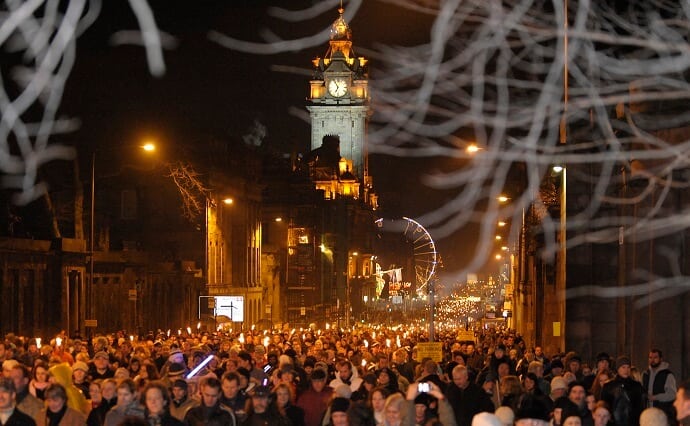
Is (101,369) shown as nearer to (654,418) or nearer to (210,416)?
(210,416)

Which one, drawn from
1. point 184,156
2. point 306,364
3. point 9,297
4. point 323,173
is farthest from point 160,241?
point 323,173

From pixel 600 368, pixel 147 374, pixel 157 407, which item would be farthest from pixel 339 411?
pixel 600 368

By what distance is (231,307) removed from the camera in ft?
195

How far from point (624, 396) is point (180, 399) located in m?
4.89

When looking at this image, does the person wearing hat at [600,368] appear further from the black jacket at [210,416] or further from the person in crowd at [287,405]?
the black jacket at [210,416]

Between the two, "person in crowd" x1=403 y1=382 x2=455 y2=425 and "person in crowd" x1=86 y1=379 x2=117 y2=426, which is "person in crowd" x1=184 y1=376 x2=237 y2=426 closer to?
"person in crowd" x1=86 y1=379 x2=117 y2=426

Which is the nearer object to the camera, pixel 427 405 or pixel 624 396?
pixel 427 405

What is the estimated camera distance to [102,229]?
196 feet

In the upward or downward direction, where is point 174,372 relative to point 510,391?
upward

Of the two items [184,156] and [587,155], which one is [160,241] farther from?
[587,155]

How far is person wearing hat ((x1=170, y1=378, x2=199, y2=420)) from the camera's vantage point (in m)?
12.6

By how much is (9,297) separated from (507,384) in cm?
2671

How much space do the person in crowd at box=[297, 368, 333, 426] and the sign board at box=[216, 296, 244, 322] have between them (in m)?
44.7

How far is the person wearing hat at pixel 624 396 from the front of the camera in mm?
14875
